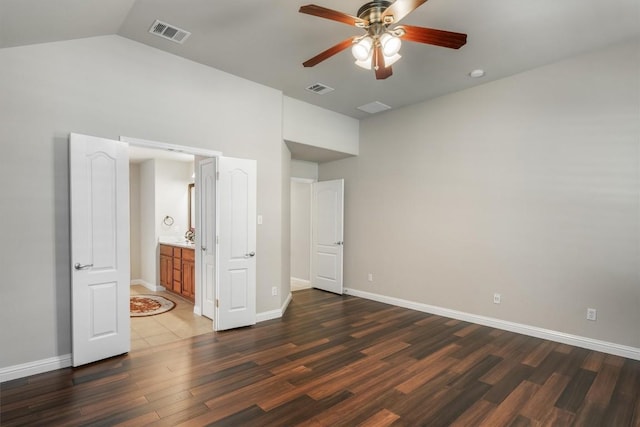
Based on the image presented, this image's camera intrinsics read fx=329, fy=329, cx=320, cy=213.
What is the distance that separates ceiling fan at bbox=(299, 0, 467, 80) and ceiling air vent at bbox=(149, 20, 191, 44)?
1.64 metres

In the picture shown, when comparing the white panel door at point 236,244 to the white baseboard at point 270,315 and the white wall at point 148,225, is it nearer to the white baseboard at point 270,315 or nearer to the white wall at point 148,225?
the white baseboard at point 270,315

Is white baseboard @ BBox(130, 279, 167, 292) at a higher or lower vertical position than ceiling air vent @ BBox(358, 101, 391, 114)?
lower

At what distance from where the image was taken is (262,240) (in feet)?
15.5

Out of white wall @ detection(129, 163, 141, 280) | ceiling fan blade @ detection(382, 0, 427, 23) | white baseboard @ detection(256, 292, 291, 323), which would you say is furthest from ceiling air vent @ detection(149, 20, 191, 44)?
white wall @ detection(129, 163, 141, 280)

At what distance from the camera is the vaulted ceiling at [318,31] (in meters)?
2.79

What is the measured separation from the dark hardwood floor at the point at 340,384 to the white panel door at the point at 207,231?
2.53ft

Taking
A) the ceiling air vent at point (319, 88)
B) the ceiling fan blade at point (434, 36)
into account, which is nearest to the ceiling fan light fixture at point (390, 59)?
the ceiling fan blade at point (434, 36)

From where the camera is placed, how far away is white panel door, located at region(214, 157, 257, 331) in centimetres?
420

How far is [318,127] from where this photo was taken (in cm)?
549

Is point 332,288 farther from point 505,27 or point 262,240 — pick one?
point 505,27

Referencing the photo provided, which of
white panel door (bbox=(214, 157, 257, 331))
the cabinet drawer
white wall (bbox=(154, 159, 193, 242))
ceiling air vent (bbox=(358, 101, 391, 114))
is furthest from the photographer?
white wall (bbox=(154, 159, 193, 242))

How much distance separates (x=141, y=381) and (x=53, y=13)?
3.11 m

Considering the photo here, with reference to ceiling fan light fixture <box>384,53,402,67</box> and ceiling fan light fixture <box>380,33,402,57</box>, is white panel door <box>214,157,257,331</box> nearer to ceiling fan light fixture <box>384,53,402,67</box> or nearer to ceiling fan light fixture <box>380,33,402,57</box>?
ceiling fan light fixture <box>384,53,402,67</box>

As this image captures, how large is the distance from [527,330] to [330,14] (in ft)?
13.9
